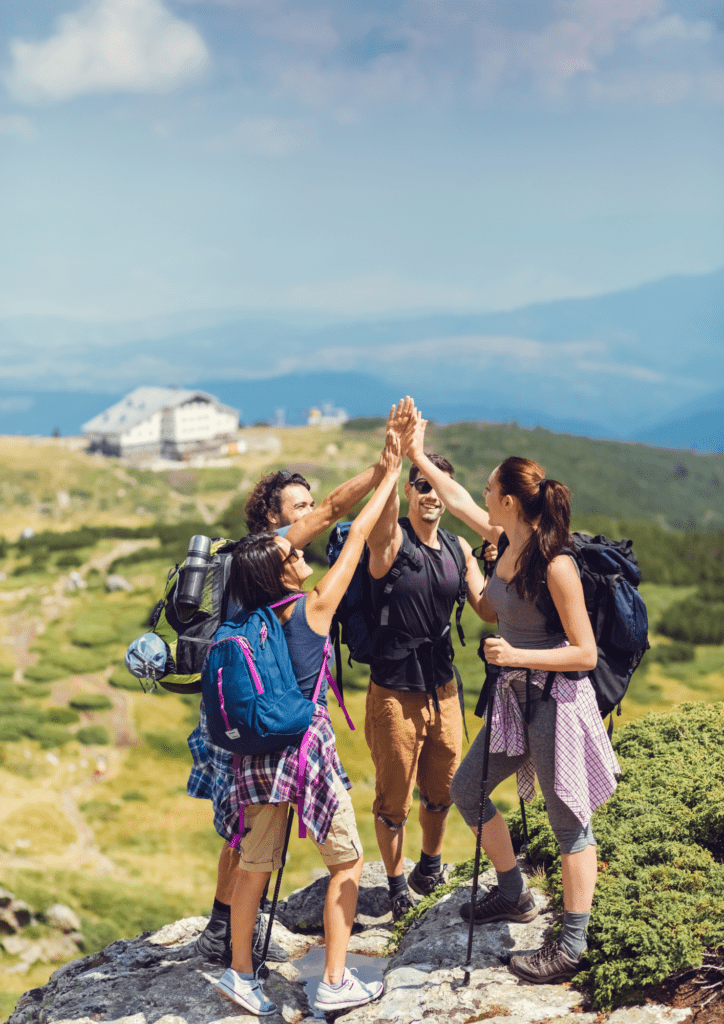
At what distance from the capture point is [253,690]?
13.7 ft

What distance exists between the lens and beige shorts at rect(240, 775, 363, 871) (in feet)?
14.8

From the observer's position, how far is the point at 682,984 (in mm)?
4418

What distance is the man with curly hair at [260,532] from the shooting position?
479 cm

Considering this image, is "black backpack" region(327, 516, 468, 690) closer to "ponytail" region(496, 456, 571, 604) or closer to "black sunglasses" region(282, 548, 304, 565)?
"black sunglasses" region(282, 548, 304, 565)

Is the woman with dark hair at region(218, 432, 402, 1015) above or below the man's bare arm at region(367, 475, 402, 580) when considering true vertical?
below

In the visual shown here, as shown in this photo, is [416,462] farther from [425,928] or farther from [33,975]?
[33,975]

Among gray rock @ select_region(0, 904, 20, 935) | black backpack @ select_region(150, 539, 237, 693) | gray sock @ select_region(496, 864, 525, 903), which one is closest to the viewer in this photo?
black backpack @ select_region(150, 539, 237, 693)

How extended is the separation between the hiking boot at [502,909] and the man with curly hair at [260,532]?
4.55ft

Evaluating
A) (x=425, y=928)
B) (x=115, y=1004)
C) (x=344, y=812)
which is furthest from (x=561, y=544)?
(x=115, y=1004)

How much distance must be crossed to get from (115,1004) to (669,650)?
16.9 meters

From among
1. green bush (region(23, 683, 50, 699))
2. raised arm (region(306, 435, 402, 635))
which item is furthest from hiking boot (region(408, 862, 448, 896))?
green bush (region(23, 683, 50, 699))

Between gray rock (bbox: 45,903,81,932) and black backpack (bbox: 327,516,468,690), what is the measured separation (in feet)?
25.5

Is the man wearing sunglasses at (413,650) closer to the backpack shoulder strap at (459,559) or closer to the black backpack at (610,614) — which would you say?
the backpack shoulder strap at (459,559)

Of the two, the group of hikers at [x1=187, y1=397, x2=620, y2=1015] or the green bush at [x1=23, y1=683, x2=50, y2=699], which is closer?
the group of hikers at [x1=187, y1=397, x2=620, y2=1015]
